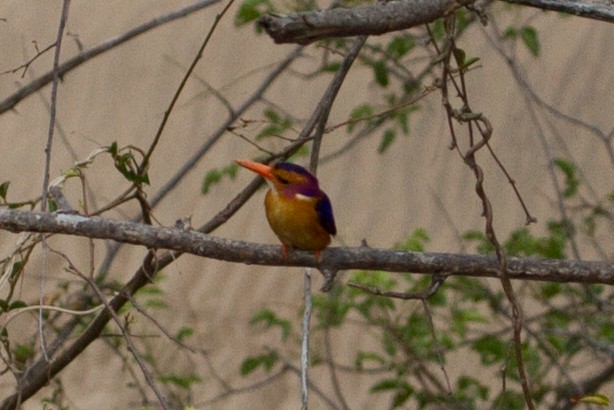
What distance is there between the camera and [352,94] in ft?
31.6

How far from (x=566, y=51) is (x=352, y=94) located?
1.55 meters

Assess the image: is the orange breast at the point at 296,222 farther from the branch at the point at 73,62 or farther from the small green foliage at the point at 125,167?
the branch at the point at 73,62

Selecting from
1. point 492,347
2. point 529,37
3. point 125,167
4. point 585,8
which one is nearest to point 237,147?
point 529,37

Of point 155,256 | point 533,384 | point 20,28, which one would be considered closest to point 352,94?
point 20,28

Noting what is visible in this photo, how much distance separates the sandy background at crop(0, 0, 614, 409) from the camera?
29.4ft

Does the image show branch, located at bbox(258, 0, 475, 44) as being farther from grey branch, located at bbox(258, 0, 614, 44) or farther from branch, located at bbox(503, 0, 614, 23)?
branch, located at bbox(503, 0, 614, 23)

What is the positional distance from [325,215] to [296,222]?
8cm

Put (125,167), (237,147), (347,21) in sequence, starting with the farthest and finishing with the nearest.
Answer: (237,147) → (125,167) → (347,21)

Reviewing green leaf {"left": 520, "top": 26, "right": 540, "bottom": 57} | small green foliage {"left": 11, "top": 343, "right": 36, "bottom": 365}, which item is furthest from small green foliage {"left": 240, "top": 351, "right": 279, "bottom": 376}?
green leaf {"left": 520, "top": 26, "right": 540, "bottom": 57}

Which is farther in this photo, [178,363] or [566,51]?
[566,51]

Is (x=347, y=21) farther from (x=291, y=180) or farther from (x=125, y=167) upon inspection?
(x=125, y=167)

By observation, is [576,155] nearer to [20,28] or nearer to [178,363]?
[178,363]

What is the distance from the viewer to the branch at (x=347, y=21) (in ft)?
6.05

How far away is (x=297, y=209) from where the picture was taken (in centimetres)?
295
